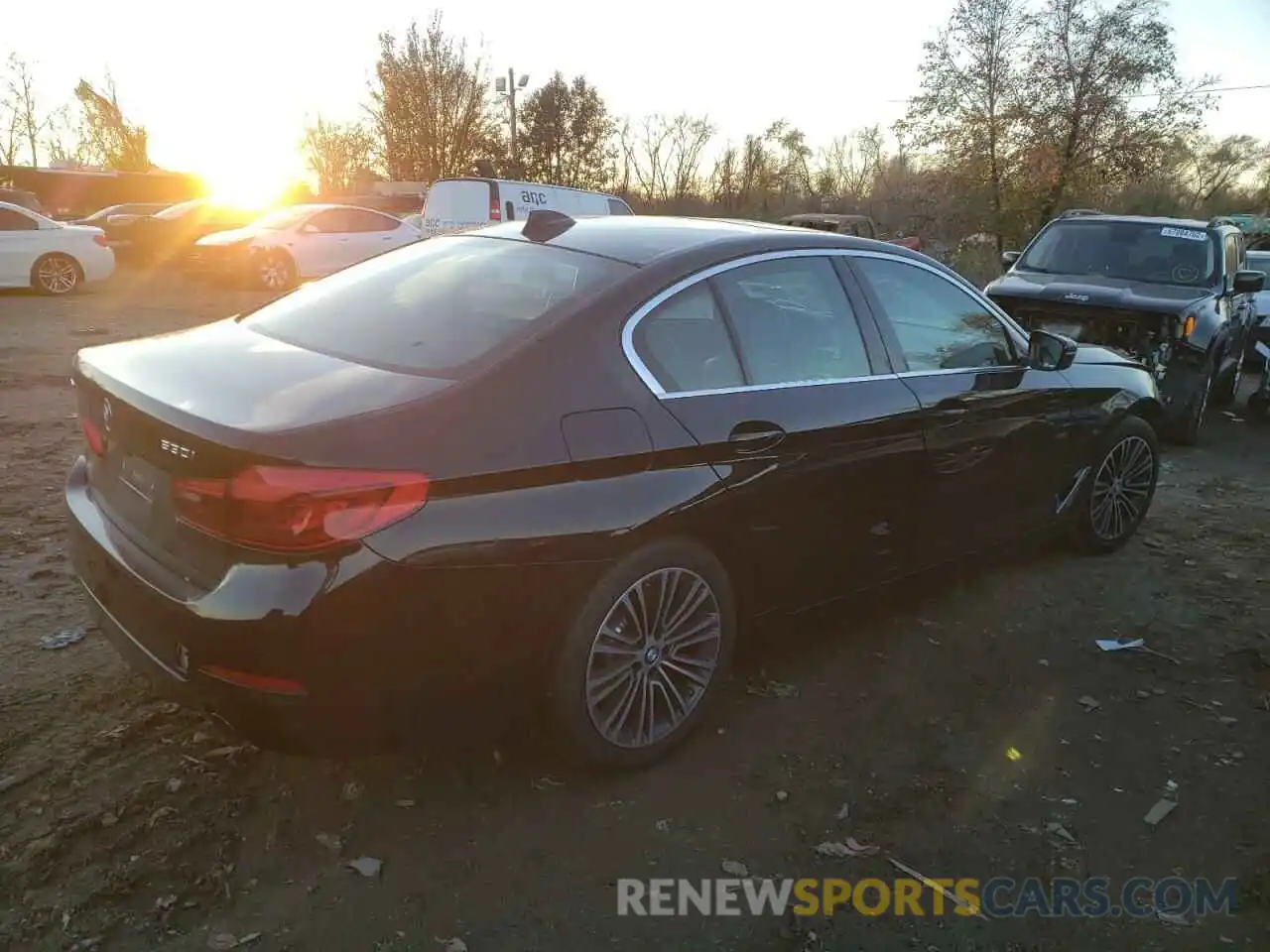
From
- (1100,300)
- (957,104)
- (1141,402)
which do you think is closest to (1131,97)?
(957,104)

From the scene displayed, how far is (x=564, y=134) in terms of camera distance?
38.5 m

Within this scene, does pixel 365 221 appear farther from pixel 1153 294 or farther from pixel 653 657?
pixel 653 657

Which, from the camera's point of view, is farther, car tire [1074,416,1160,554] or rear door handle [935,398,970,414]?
car tire [1074,416,1160,554]

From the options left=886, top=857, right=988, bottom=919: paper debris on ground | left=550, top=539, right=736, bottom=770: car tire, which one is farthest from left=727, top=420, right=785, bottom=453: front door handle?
left=886, top=857, right=988, bottom=919: paper debris on ground

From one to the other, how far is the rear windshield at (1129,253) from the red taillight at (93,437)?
8.01m

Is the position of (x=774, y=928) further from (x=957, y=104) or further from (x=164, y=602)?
(x=957, y=104)

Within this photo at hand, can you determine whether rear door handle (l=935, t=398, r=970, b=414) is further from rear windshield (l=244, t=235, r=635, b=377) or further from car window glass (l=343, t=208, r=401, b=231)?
car window glass (l=343, t=208, r=401, b=231)

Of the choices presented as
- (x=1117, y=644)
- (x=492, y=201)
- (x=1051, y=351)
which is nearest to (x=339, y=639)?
(x=1117, y=644)

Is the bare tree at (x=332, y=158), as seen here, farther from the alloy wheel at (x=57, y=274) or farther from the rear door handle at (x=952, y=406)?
the rear door handle at (x=952, y=406)

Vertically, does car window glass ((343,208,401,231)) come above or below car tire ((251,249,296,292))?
above

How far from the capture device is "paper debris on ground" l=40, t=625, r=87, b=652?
12.2 feet

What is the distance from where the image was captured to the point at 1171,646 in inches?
168

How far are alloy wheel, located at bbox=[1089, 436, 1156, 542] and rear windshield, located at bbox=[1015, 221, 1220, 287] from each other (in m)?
3.69

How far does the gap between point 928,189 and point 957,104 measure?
2.22 metres
